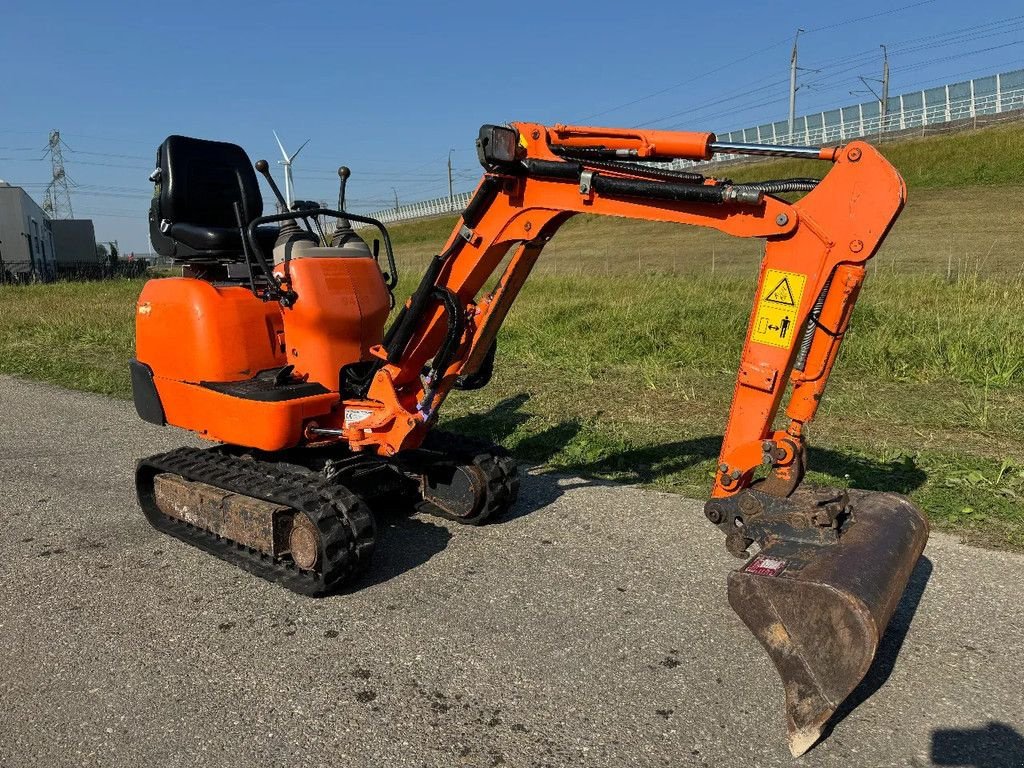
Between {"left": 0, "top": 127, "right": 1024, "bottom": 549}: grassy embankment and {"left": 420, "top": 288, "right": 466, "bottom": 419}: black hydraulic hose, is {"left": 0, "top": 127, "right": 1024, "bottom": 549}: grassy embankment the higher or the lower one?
the lower one

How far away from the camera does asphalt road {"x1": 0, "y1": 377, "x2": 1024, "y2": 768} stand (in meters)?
3.22

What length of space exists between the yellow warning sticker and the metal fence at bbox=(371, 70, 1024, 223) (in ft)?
123

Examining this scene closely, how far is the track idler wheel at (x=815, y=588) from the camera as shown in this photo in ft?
10.4

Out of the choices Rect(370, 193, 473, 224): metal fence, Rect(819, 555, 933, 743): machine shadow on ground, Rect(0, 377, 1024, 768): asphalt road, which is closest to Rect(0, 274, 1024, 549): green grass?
Rect(819, 555, 933, 743): machine shadow on ground

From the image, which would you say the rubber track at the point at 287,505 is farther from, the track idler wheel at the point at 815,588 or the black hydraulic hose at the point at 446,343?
the track idler wheel at the point at 815,588

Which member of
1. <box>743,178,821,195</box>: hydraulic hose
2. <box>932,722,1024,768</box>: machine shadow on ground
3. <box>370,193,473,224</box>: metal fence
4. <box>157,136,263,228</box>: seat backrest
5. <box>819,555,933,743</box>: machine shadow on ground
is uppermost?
<box>370,193,473,224</box>: metal fence

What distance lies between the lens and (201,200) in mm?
6105

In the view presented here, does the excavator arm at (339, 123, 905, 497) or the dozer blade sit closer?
the dozer blade

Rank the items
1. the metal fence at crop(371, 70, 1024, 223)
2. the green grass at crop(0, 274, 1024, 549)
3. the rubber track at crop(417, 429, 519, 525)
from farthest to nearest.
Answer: the metal fence at crop(371, 70, 1024, 223)
the green grass at crop(0, 274, 1024, 549)
the rubber track at crop(417, 429, 519, 525)

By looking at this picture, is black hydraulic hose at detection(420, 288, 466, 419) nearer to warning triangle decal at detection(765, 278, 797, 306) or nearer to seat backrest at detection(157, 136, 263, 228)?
warning triangle decal at detection(765, 278, 797, 306)

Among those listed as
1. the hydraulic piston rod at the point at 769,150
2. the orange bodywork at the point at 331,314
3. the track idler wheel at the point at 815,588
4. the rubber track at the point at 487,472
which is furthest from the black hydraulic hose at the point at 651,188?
the rubber track at the point at 487,472

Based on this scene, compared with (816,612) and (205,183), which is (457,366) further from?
(205,183)

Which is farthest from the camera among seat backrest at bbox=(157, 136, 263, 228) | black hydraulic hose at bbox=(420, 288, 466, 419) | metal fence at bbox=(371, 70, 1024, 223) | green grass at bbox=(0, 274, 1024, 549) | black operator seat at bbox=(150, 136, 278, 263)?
metal fence at bbox=(371, 70, 1024, 223)

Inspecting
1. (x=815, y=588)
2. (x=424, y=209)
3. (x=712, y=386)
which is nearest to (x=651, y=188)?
(x=815, y=588)
